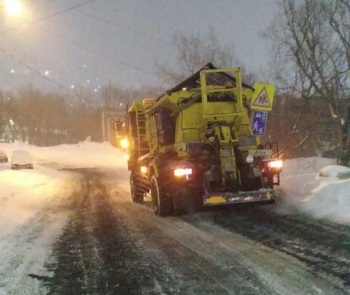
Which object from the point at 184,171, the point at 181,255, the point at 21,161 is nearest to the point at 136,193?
the point at 184,171

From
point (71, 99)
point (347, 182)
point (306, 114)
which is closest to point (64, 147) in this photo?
point (71, 99)

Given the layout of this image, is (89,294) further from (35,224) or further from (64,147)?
(64,147)

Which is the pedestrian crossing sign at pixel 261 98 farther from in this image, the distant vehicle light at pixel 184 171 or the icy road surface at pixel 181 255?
the distant vehicle light at pixel 184 171

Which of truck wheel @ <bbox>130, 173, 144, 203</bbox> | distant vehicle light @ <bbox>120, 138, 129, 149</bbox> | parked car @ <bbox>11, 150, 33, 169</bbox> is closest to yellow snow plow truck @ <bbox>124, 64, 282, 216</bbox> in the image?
truck wheel @ <bbox>130, 173, 144, 203</bbox>

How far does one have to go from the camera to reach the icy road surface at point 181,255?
541 cm

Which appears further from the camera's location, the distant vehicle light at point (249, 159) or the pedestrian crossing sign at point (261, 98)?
the pedestrian crossing sign at point (261, 98)

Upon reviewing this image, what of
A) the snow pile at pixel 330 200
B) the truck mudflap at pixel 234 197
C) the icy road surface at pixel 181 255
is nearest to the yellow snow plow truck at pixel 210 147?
the truck mudflap at pixel 234 197

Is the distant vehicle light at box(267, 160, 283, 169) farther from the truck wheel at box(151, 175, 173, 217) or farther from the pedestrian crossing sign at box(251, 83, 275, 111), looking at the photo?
the truck wheel at box(151, 175, 173, 217)

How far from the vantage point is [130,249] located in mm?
7480

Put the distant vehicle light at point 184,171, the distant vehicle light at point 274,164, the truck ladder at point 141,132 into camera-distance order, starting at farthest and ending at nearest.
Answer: the truck ladder at point 141,132
the distant vehicle light at point 274,164
the distant vehicle light at point 184,171

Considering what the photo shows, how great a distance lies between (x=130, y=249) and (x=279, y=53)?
17.1 m

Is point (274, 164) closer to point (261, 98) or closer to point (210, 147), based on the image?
point (210, 147)

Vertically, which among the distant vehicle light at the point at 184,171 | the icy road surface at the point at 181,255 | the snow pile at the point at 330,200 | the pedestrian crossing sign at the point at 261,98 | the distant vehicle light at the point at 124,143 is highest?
the pedestrian crossing sign at the point at 261,98

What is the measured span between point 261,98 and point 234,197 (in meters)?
3.15
